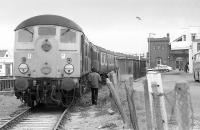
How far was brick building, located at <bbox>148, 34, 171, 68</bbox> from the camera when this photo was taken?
84.8 meters

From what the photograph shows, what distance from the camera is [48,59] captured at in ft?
50.8

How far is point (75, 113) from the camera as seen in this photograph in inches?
619

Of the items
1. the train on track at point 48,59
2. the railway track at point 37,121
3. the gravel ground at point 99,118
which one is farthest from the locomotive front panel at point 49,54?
the gravel ground at point 99,118

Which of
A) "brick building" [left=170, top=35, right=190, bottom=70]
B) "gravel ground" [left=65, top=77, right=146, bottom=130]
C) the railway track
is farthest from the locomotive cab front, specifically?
"brick building" [left=170, top=35, right=190, bottom=70]

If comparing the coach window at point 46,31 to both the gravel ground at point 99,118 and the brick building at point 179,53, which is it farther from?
the brick building at point 179,53

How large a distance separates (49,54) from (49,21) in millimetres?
1280

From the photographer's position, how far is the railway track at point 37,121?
12.0 m

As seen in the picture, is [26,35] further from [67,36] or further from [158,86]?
[158,86]

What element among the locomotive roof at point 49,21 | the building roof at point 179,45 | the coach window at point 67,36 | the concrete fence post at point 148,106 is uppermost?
the building roof at point 179,45

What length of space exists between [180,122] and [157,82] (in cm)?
79

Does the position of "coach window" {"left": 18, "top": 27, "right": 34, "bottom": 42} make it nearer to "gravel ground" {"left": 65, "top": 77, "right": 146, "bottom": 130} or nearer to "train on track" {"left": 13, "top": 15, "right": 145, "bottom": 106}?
"train on track" {"left": 13, "top": 15, "right": 145, "bottom": 106}

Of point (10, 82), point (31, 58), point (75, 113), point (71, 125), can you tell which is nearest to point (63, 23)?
point (31, 58)

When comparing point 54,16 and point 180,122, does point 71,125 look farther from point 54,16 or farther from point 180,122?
point 180,122

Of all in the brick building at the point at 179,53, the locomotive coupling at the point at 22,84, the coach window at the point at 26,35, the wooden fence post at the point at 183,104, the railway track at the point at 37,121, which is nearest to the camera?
the wooden fence post at the point at 183,104
